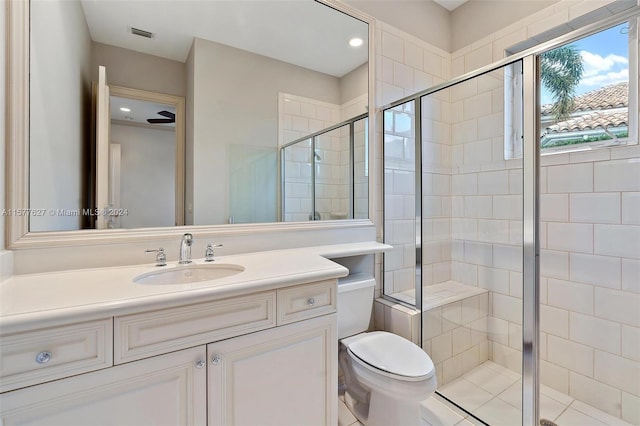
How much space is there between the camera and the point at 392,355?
4.56 feet

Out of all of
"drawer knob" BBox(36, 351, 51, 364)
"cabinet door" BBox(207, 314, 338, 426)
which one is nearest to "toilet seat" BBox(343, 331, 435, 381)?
"cabinet door" BBox(207, 314, 338, 426)

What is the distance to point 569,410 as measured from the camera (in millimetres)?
1566

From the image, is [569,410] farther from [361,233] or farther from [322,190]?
[322,190]

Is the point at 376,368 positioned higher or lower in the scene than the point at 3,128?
lower

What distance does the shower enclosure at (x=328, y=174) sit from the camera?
62.4 inches

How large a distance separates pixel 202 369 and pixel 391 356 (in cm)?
91

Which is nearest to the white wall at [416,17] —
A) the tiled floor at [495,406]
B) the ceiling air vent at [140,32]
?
the ceiling air vent at [140,32]

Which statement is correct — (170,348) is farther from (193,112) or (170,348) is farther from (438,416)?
(438,416)

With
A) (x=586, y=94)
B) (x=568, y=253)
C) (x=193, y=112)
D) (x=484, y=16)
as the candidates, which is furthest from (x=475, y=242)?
(x=193, y=112)

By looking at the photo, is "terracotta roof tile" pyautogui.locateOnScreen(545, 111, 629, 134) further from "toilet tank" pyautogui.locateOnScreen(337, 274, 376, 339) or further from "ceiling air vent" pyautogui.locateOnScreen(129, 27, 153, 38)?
"ceiling air vent" pyautogui.locateOnScreen(129, 27, 153, 38)

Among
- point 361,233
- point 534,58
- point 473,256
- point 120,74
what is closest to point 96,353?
point 120,74

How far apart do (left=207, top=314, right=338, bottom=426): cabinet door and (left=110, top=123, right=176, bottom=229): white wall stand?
650 millimetres

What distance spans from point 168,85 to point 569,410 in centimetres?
266

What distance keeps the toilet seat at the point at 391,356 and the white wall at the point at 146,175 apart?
1065mm
